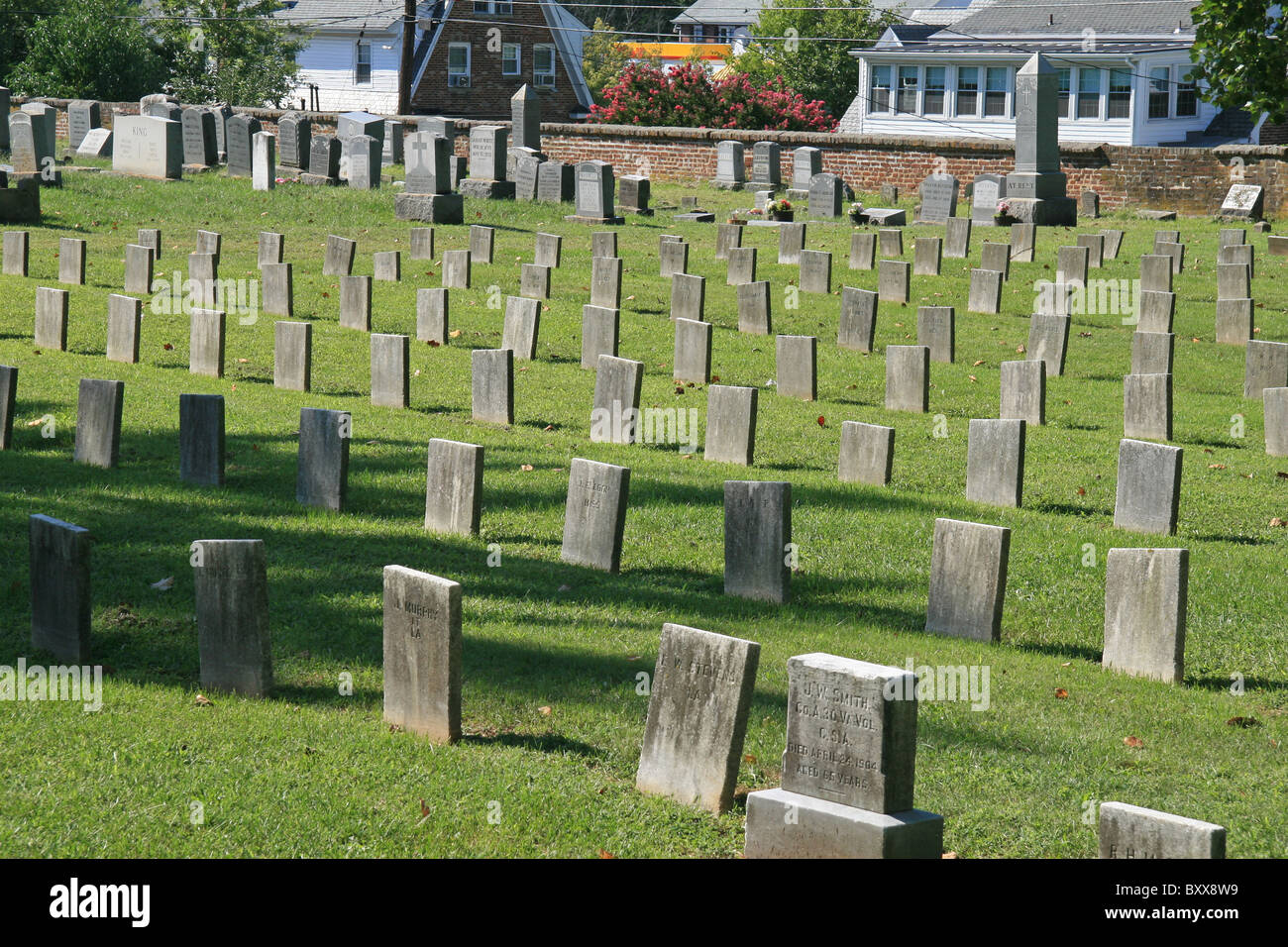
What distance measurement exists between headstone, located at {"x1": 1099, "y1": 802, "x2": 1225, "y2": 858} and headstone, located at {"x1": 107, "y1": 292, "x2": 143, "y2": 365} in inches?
465

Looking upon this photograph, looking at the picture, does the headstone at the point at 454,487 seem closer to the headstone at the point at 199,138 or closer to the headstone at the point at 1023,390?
the headstone at the point at 1023,390

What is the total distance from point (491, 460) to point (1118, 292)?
42.8ft

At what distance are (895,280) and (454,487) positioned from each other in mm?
11987

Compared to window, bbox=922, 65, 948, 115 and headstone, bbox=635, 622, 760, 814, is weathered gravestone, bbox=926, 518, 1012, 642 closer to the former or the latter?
headstone, bbox=635, 622, 760, 814

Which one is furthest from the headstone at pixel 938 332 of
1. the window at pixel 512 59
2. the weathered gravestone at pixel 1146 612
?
the window at pixel 512 59

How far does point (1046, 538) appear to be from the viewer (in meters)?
9.61

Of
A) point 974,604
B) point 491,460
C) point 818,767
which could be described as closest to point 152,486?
point 491,460

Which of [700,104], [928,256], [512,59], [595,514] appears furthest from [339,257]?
[512,59]

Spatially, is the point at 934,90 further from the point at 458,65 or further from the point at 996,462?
the point at 996,462

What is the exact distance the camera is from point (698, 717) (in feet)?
18.6

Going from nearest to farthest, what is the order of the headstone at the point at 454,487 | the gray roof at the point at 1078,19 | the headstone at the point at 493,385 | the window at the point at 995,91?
the headstone at the point at 454,487
the headstone at the point at 493,385
the window at the point at 995,91
the gray roof at the point at 1078,19

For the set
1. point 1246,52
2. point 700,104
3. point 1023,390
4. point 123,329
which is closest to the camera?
point 1023,390

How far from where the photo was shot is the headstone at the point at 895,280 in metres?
19.8

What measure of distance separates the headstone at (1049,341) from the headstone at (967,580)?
8.55 m
